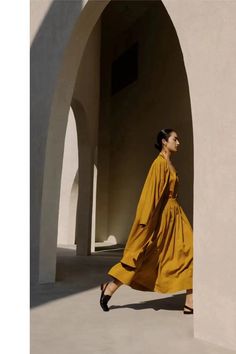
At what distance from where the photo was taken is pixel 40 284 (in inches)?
245

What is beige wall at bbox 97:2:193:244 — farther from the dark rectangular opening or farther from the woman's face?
the woman's face

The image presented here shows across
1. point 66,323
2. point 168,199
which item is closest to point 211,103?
point 168,199

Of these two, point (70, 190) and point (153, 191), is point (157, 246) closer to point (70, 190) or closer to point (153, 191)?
point (153, 191)

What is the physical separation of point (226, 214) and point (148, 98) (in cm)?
1073

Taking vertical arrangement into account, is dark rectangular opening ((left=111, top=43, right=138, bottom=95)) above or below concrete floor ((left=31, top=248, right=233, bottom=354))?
above

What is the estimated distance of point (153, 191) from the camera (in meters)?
4.52

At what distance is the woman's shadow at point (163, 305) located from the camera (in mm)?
4824

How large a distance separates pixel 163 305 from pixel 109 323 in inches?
40.0

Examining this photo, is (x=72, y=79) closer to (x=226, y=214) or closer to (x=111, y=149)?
(x=226, y=214)

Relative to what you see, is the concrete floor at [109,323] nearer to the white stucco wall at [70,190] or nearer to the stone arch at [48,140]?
the stone arch at [48,140]

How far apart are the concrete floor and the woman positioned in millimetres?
269

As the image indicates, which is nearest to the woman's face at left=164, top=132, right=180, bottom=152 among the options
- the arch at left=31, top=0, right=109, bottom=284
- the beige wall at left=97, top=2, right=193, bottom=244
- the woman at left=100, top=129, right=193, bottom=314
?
the woman at left=100, top=129, right=193, bottom=314

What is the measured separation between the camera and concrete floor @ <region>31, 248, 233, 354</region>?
337 centimetres

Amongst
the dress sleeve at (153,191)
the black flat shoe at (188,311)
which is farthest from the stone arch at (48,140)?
the black flat shoe at (188,311)
